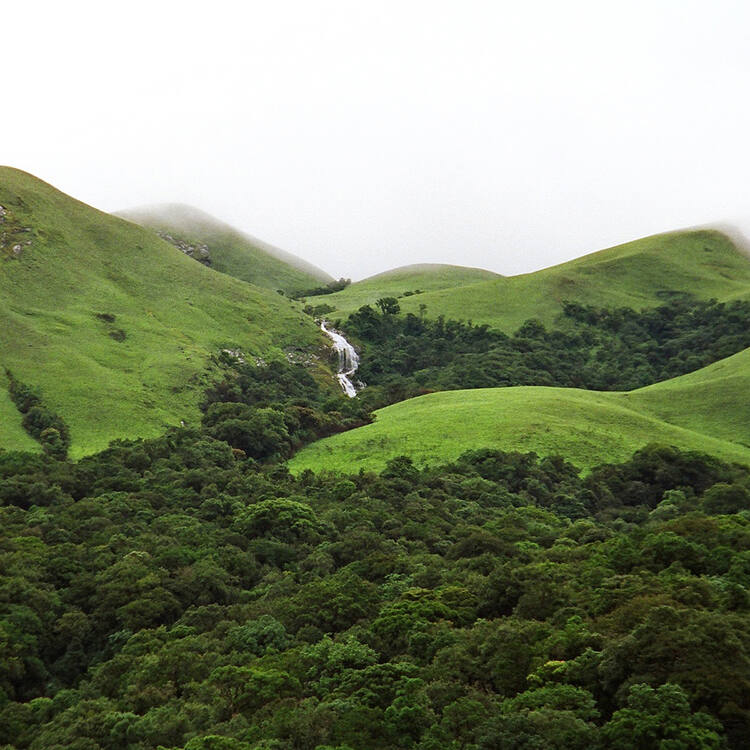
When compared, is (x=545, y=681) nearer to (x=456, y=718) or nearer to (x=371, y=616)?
(x=456, y=718)

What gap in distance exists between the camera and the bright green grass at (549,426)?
10531cm

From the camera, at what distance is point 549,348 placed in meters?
176

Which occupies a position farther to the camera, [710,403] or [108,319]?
[108,319]

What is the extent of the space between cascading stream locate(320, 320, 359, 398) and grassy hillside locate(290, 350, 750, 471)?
921 inches

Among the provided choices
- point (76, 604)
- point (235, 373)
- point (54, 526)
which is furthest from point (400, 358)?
point (76, 604)

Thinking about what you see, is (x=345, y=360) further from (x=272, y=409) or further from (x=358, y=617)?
(x=358, y=617)

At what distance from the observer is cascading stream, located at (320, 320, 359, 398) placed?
15950 cm

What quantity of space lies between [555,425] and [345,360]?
65525 millimetres

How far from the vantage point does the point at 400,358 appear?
17188 centimetres

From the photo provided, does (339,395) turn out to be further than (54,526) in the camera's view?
Yes

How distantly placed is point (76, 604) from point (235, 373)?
8396 centimetres

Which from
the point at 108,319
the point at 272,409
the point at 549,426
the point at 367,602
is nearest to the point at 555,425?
the point at 549,426

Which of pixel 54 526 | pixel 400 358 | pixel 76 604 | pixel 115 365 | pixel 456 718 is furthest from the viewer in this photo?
pixel 400 358

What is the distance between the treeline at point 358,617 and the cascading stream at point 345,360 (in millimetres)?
71830
